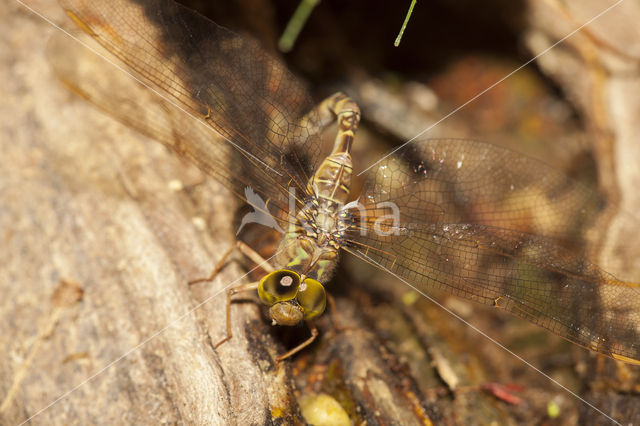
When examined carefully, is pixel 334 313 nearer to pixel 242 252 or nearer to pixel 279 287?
pixel 279 287

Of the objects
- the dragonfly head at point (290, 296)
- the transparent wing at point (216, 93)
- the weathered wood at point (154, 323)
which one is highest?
the transparent wing at point (216, 93)

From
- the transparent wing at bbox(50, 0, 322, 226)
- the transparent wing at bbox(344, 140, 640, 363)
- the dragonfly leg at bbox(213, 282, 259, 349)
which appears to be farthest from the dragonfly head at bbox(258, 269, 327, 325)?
the transparent wing at bbox(50, 0, 322, 226)

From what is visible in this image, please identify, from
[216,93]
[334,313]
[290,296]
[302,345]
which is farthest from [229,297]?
[216,93]

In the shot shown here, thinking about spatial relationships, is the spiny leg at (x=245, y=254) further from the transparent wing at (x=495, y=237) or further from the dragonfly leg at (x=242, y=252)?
the transparent wing at (x=495, y=237)

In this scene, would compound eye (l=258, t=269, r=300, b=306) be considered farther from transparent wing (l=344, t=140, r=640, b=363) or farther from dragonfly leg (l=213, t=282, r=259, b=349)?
transparent wing (l=344, t=140, r=640, b=363)

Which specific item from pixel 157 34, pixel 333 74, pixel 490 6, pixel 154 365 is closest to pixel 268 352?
pixel 154 365

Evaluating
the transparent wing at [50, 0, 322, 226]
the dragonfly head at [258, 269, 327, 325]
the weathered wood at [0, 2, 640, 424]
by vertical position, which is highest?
the transparent wing at [50, 0, 322, 226]

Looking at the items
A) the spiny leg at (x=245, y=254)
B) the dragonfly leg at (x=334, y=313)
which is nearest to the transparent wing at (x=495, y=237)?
the dragonfly leg at (x=334, y=313)
